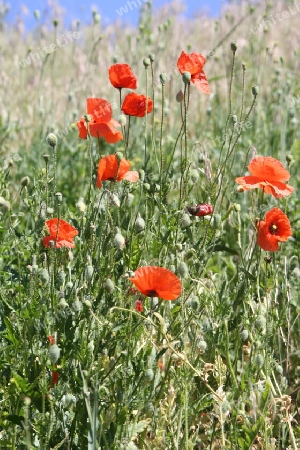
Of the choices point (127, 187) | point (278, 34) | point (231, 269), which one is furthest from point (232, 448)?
point (278, 34)

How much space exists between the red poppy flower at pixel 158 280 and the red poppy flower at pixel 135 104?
0.74 m

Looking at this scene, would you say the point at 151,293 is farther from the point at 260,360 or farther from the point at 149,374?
the point at 260,360

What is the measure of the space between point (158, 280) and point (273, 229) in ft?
1.77

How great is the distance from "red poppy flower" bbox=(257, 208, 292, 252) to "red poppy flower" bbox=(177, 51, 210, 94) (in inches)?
17.5

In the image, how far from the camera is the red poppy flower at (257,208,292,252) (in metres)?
2.05

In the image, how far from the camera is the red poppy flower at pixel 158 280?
5.44 ft

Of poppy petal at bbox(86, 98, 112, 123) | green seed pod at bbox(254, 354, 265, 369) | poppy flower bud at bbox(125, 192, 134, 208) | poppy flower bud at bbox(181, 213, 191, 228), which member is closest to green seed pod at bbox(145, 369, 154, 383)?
green seed pod at bbox(254, 354, 265, 369)

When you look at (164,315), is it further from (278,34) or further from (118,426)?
(278,34)

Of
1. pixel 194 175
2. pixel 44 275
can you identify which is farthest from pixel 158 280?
pixel 194 175

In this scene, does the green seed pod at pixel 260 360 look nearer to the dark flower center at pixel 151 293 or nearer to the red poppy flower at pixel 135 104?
the dark flower center at pixel 151 293

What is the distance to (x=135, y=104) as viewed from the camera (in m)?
2.26

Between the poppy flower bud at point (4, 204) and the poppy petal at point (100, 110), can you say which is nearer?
the poppy flower bud at point (4, 204)

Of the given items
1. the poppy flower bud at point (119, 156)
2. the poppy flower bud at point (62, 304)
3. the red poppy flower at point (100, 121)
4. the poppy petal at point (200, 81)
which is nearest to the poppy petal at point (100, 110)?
the red poppy flower at point (100, 121)

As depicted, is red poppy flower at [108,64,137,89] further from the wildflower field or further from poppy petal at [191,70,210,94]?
poppy petal at [191,70,210,94]
